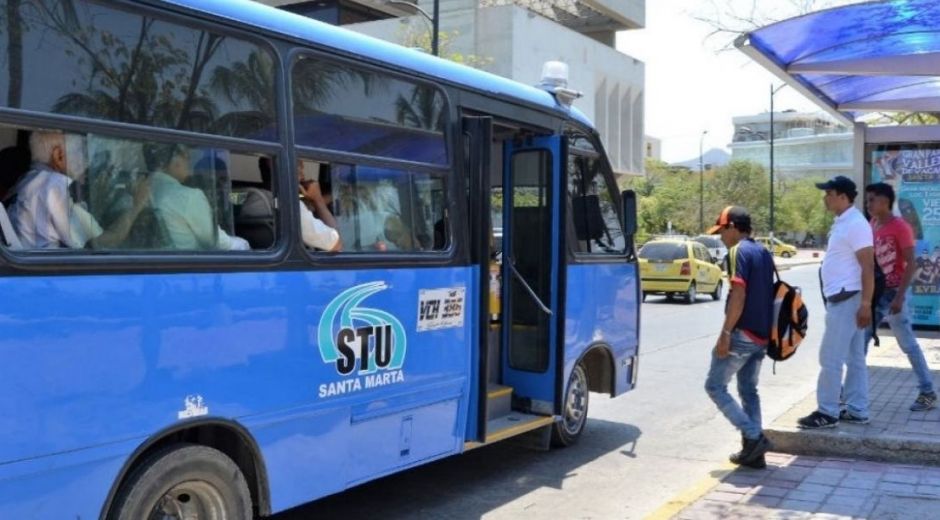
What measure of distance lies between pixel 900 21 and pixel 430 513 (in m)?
6.21

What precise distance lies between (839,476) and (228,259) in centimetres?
452

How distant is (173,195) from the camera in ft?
13.6

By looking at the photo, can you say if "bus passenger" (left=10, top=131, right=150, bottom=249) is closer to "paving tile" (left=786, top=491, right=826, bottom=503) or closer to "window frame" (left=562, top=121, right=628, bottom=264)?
"window frame" (left=562, top=121, right=628, bottom=264)

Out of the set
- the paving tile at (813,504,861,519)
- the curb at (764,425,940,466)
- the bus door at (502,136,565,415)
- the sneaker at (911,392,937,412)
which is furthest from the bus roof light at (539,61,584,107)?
the sneaker at (911,392,937,412)

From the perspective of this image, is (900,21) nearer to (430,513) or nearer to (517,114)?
(517,114)

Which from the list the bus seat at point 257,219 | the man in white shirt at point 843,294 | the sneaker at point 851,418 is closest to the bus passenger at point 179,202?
the bus seat at point 257,219

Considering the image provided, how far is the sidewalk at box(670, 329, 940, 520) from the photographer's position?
5586 millimetres

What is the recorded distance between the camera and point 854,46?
9172 millimetres

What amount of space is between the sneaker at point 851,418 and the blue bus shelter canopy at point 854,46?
3.45 m

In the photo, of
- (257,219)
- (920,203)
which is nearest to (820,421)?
(257,219)

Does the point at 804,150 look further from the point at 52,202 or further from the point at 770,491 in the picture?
the point at 52,202

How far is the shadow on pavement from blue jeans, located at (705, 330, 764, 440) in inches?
46.0

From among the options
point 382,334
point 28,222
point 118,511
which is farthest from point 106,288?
point 382,334

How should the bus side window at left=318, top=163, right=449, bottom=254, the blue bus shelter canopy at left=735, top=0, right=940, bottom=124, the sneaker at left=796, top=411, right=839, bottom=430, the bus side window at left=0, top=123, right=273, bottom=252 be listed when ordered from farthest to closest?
the blue bus shelter canopy at left=735, top=0, right=940, bottom=124
the sneaker at left=796, top=411, right=839, bottom=430
the bus side window at left=318, top=163, right=449, bottom=254
the bus side window at left=0, top=123, right=273, bottom=252
